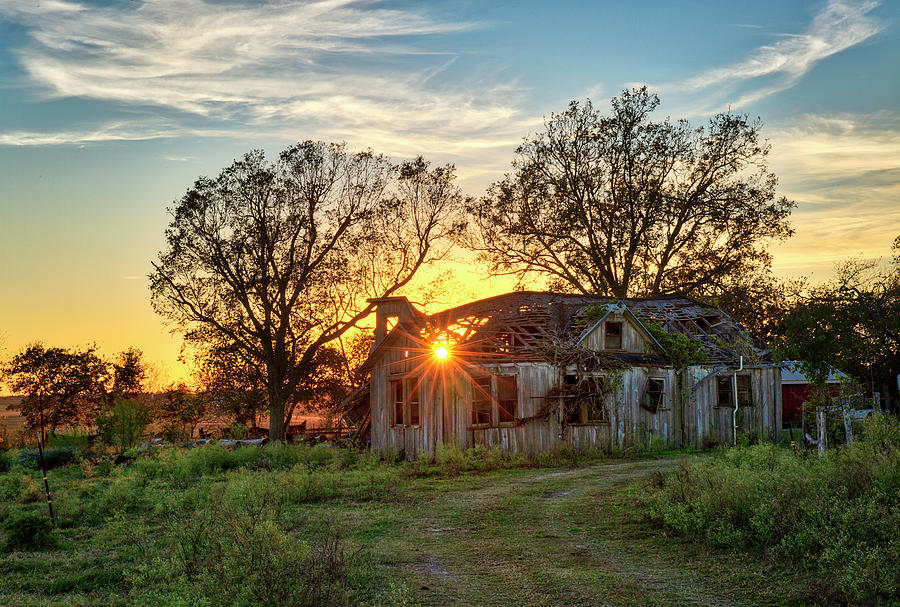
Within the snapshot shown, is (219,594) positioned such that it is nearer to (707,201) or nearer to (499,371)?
(499,371)

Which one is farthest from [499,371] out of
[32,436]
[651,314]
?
[32,436]

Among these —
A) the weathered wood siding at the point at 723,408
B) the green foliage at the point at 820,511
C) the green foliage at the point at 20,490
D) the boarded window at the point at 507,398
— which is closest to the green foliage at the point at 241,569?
the green foliage at the point at 820,511

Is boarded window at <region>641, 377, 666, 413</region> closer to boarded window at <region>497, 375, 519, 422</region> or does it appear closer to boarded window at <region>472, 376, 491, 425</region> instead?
boarded window at <region>497, 375, 519, 422</region>

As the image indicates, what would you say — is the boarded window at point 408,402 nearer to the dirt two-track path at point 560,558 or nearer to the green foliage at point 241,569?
the dirt two-track path at point 560,558

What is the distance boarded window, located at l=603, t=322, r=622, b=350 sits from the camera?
28188 millimetres

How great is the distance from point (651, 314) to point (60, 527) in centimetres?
2226

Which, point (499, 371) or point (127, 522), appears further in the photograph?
point (499, 371)

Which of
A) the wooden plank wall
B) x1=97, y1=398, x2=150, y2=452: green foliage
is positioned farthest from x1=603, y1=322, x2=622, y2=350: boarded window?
x1=97, y1=398, x2=150, y2=452: green foliage

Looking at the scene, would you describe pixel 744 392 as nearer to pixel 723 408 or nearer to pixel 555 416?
pixel 723 408

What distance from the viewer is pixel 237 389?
135 feet

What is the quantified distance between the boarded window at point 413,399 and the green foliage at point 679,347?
868 centimetres

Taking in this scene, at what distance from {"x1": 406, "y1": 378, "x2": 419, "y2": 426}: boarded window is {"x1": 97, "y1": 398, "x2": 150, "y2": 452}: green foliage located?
506 inches

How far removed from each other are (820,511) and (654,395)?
17.6 metres

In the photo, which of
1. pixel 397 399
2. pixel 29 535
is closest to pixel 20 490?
pixel 29 535
